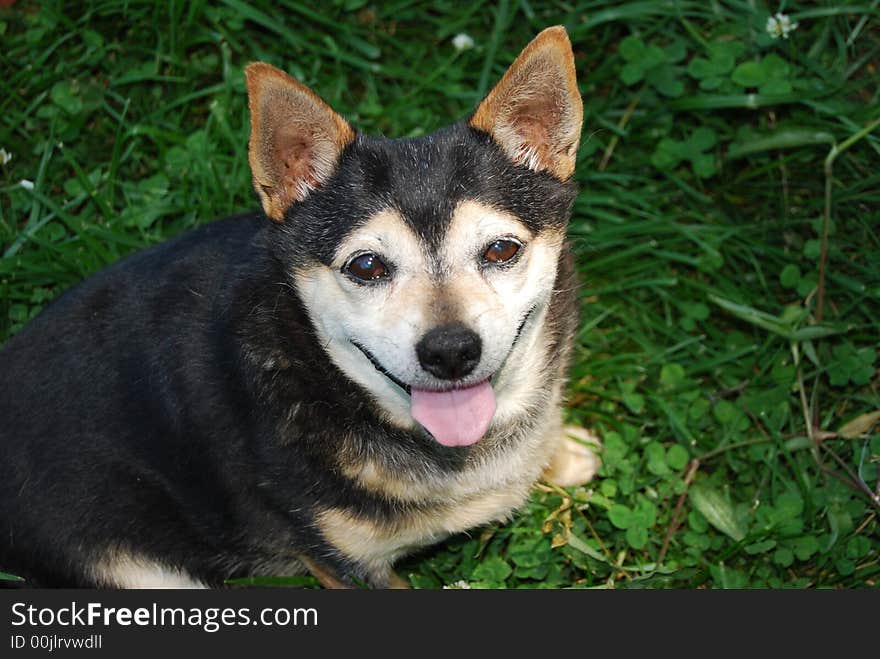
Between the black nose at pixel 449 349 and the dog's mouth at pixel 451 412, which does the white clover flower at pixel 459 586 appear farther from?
the black nose at pixel 449 349

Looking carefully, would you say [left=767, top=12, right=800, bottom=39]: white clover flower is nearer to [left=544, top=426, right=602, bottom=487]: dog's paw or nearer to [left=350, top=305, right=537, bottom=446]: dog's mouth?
[left=544, top=426, right=602, bottom=487]: dog's paw

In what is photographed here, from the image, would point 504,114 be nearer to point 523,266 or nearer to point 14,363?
point 523,266

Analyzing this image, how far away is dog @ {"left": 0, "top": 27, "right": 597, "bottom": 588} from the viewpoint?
3389 millimetres

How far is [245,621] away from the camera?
3883mm

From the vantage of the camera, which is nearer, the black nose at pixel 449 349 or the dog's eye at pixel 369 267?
the black nose at pixel 449 349

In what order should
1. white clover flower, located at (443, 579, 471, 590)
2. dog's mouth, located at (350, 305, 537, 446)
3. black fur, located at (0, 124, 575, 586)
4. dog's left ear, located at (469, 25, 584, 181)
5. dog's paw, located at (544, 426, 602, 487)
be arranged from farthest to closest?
dog's paw, located at (544, 426, 602, 487), white clover flower, located at (443, 579, 471, 590), black fur, located at (0, 124, 575, 586), dog's mouth, located at (350, 305, 537, 446), dog's left ear, located at (469, 25, 584, 181)

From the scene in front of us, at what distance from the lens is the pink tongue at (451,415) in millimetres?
3510

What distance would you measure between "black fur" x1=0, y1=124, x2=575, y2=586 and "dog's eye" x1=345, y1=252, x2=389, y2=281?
17 centimetres

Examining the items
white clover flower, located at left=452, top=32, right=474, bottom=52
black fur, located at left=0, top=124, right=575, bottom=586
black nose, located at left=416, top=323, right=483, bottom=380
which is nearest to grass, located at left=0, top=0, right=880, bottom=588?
white clover flower, located at left=452, top=32, right=474, bottom=52

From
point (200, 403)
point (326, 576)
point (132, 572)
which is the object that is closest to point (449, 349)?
point (200, 403)

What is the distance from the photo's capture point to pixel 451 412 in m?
3.52

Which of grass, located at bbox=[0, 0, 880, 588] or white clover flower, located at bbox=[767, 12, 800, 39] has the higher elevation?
white clover flower, located at bbox=[767, 12, 800, 39]

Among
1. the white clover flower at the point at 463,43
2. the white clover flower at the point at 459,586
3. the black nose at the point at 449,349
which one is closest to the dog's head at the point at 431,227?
the black nose at the point at 449,349

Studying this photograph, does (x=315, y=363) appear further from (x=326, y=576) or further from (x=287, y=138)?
(x=326, y=576)
